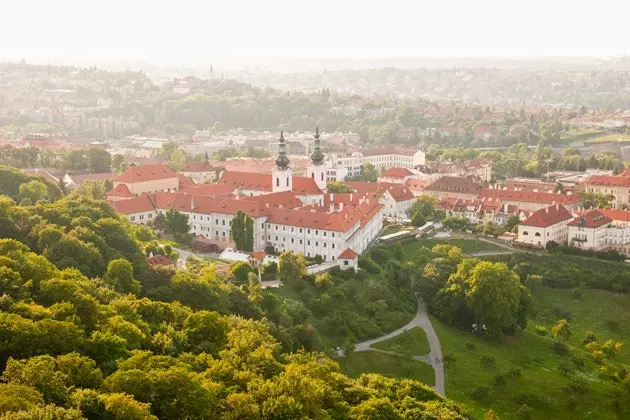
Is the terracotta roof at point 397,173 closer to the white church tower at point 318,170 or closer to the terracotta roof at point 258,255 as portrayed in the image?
the white church tower at point 318,170

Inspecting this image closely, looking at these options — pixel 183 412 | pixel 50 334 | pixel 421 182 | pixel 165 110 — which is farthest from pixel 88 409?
pixel 165 110

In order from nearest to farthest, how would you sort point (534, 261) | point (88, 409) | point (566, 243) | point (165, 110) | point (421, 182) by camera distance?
1. point (88, 409)
2. point (534, 261)
3. point (566, 243)
4. point (421, 182)
5. point (165, 110)

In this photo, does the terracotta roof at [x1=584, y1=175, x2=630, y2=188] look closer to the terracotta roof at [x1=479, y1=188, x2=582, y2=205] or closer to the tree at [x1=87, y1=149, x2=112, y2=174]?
the terracotta roof at [x1=479, y1=188, x2=582, y2=205]

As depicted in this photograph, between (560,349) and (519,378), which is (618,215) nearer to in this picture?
(560,349)

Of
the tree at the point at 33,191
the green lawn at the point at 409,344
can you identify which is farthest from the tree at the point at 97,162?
the green lawn at the point at 409,344

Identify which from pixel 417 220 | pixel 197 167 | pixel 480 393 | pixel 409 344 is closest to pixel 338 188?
pixel 417 220

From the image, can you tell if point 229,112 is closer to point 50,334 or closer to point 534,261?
point 534,261

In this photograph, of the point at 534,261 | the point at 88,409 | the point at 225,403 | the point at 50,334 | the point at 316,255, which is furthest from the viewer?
the point at 534,261
